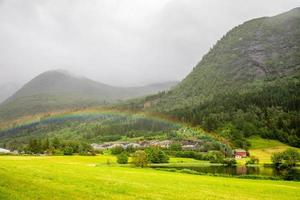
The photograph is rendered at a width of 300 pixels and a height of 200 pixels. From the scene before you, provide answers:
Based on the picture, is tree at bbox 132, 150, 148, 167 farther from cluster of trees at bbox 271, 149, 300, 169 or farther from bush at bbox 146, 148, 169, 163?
cluster of trees at bbox 271, 149, 300, 169

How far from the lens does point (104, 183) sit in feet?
144

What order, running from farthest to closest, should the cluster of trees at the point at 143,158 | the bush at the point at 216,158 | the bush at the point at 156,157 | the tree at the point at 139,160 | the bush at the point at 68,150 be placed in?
the bush at the point at 68,150 → the bush at the point at 216,158 → the bush at the point at 156,157 → the cluster of trees at the point at 143,158 → the tree at the point at 139,160

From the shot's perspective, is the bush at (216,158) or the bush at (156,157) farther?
the bush at (216,158)

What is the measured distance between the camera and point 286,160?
16638 cm

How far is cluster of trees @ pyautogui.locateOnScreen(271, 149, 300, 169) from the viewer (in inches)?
6417

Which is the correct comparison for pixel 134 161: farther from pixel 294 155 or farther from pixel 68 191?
pixel 68 191

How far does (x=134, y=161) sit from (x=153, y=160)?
3094 cm

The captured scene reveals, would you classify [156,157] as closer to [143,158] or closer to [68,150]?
[143,158]

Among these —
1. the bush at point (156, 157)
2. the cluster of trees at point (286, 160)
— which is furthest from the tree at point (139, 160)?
the cluster of trees at point (286, 160)

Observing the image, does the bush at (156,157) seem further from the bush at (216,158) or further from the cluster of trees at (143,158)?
the bush at (216,158)

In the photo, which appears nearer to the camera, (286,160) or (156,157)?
(156,157)

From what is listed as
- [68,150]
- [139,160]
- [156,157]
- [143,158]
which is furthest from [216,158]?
[68,150]

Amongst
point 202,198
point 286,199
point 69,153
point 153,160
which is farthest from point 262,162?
point 202,198

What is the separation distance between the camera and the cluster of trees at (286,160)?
163000mm
